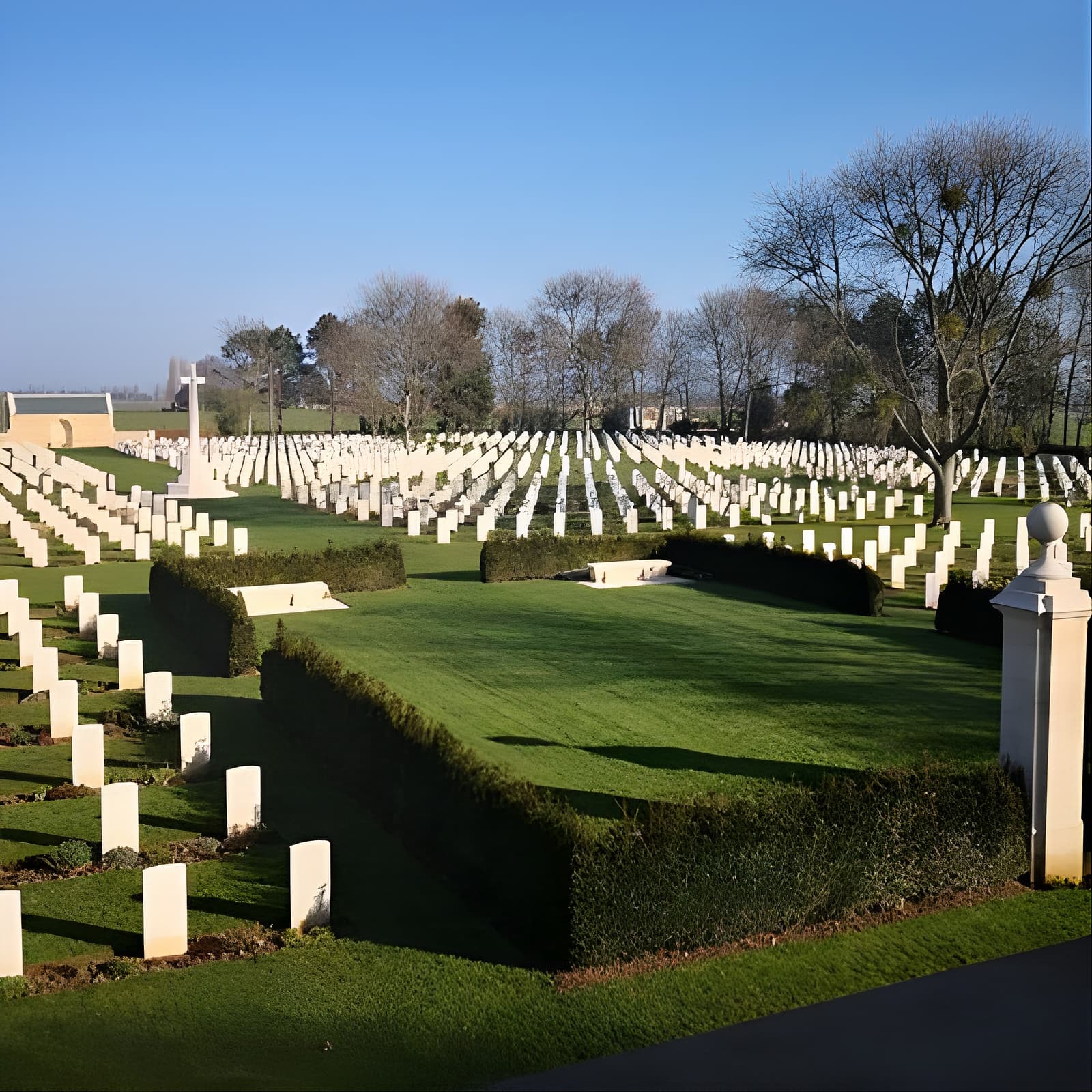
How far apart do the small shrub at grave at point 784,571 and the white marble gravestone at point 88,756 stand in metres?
10.0

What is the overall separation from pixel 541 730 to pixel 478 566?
36.1 ft

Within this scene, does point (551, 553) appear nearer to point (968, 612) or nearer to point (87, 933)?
point (968, 612)

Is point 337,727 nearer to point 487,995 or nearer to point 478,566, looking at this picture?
point 487,995

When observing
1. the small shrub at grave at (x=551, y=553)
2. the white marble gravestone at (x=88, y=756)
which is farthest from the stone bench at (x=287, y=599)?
the white marble gravestone at (x=88, y=756)

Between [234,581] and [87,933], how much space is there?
32.2 ft

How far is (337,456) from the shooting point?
41.6 m

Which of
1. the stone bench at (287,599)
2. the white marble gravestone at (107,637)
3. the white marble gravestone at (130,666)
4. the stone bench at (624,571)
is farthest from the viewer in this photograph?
the stone bench at (624,571)

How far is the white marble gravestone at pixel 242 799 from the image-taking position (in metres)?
8.05

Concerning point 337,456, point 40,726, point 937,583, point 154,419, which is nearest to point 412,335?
point 337,456

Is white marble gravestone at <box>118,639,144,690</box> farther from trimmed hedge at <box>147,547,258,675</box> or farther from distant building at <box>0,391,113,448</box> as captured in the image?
distant building at <box>0,391,113,448</box>

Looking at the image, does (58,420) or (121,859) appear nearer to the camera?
(121,859)

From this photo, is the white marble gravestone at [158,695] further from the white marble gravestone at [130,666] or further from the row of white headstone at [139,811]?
the white marble gravestone at [130,666]

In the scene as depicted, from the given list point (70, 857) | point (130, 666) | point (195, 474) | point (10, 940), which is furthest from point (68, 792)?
point (195, 474)

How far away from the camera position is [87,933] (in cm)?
670
